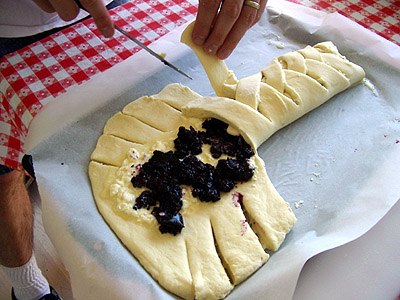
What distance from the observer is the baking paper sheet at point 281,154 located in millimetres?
1572

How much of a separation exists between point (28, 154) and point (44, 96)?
1.80 ft

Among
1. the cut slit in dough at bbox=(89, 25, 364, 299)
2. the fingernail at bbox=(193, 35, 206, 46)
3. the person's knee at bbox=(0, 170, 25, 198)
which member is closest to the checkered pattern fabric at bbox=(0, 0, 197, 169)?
the person's knee at bbox=(0, 170, 25, 198)

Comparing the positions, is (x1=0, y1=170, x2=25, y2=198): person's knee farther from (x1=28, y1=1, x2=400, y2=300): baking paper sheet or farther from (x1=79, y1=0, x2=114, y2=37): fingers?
(x1=79, y1=0, x2=114, y2=37): fingers

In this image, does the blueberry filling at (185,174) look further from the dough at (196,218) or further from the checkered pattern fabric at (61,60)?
the checkered pattern fabric at (61,60)

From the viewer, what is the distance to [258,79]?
7.20ft

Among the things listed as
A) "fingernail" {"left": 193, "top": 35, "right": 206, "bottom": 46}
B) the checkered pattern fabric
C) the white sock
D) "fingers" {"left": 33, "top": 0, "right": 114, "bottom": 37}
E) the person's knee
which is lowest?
the white sock

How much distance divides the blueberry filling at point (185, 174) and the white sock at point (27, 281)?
38.1 inches

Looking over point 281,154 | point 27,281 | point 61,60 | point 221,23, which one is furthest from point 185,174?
point 61,60

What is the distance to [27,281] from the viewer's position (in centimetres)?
214

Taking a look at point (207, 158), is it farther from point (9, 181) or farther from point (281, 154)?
point (9, 181)

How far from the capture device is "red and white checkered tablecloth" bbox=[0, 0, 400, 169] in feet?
7.66

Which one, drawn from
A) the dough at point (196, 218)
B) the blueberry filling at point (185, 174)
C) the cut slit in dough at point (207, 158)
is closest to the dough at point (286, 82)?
the cut slit in dough at point (207, 158)

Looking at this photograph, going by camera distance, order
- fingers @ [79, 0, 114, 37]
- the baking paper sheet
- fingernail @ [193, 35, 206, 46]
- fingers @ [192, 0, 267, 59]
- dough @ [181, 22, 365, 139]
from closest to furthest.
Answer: the baking paper sheet, fingers @ [79, 0, 114, 37], fingers @ [192, 0, 267, 59], fingernail @ [193, 35, 206, 46], dough @ [181, 22, 365, 139]

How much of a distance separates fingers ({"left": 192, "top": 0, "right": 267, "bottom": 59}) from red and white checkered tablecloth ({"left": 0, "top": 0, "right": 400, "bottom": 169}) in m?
0.91
